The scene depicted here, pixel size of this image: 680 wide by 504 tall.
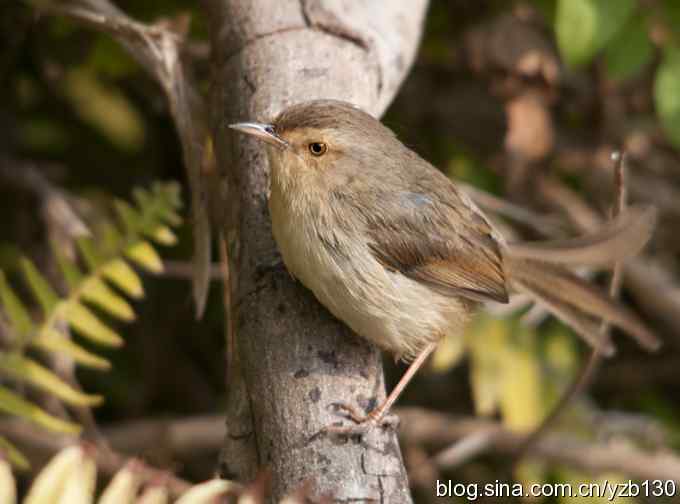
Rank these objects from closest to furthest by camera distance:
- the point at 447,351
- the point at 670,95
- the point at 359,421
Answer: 1. the point at 359,421
2. the point at 670,95
3. the point at 447,351

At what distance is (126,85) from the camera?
518 cm

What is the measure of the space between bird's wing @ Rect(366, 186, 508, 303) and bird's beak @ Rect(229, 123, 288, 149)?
0.39 meters

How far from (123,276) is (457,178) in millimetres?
2036

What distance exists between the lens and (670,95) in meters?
3.97

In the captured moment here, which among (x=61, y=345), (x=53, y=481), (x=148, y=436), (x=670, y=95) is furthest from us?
(x=148, y=436)

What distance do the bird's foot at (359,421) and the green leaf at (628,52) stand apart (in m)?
2.00

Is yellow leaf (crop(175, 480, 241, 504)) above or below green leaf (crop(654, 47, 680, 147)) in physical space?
below

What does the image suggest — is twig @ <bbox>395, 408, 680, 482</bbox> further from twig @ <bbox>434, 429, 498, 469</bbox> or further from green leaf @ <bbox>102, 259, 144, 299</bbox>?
green leaf @ <bbox>102, 259, 144, 299</bbox>

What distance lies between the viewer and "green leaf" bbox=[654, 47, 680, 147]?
13.0ft

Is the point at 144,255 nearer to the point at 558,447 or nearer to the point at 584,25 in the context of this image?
the point at 584,25

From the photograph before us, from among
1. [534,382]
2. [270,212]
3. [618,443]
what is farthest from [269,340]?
[618,443]

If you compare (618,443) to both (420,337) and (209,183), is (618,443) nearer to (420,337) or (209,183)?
(420,337)

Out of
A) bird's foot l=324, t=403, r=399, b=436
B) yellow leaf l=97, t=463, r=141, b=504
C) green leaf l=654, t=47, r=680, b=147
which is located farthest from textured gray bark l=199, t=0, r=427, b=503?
green leaf l=654, t=47, r=680, b=147

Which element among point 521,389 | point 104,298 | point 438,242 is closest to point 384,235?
point 438,242
